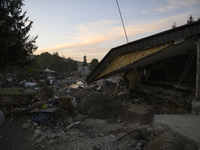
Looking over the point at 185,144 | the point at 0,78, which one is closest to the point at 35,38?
the point at 0,78

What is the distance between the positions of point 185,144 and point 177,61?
6.06m

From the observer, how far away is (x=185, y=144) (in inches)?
90.3

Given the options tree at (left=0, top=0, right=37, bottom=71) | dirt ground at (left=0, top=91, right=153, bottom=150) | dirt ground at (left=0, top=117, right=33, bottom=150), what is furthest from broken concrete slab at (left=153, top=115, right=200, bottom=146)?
tree at (left=0, top=0, right=37, bottom=71)

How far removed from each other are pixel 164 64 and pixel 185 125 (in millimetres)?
5692

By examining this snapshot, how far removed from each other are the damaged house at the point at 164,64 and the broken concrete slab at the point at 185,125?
148 centimetres

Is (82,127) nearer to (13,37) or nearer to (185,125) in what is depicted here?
(185,125)

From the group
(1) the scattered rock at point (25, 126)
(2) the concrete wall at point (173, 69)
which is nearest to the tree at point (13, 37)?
(1) the scattered rock at point (25, 126)

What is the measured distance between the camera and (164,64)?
7906 millimetres

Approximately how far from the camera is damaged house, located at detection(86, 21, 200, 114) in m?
4.23

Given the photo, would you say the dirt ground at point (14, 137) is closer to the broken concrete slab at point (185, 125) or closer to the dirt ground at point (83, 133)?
the dirt ground at point (83, 133)

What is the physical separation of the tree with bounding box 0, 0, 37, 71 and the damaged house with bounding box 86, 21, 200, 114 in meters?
5.80

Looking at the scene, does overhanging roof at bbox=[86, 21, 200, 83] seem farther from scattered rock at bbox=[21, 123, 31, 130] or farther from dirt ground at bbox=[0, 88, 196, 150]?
scattered rock at bbox=[21, 123, 31, 130]

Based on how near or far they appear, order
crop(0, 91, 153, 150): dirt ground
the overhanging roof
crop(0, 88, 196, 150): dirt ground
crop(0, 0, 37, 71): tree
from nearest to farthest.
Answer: crop(0, 88, 196, 150): dirt ground < crop(0, 91, 153, 150): dirt ground < the overhanging roof < crop(0, 0, 37, 71): tree

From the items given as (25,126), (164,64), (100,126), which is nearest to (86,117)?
(100,126)
